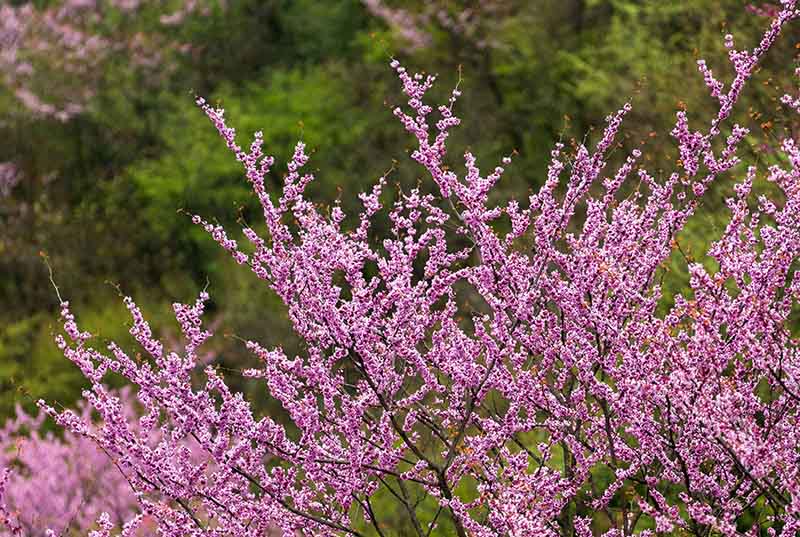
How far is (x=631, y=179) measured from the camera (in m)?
12.2

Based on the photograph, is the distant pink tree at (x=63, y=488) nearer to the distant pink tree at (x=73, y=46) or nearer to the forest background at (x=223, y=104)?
the forest background at (x=223, y=104)

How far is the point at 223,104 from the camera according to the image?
841 inches

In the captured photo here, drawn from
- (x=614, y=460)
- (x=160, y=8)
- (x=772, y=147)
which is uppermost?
(x=160, y=8)

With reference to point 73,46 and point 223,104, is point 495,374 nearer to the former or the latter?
point 223,104

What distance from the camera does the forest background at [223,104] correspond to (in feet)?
54.3

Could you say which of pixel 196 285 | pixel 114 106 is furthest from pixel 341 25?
pixel 196 285

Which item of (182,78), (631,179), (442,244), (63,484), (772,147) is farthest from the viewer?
(182,78)

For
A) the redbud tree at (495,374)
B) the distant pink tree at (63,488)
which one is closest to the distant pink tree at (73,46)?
the distant pink tree at (63,488)

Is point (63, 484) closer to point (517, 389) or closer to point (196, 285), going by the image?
point (517, 389)

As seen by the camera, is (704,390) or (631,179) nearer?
(704,390)

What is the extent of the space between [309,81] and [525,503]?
58.2 ft

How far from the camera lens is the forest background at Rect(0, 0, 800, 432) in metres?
16.5

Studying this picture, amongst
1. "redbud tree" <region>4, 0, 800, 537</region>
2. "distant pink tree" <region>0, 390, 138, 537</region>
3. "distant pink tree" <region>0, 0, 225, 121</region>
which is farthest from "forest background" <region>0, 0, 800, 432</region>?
"redbud tree" <region>4, 0, 800, 537</region>

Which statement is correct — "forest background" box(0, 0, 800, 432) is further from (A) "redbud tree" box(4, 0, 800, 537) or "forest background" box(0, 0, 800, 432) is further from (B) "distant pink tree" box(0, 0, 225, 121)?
(A) "redbud tree" box(4, 0, 800, 537)
